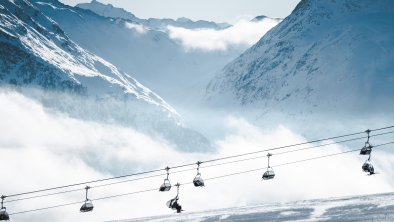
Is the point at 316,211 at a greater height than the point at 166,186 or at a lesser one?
lesser

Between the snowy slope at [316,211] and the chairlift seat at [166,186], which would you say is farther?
the chairlift seat at [166,186]

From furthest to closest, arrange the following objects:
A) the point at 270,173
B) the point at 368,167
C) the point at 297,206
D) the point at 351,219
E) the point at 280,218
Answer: the point at 270,173, the point at 368,167, the point at 297,206, the point at 280,218, the point at 351,219

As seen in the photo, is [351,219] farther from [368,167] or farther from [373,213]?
[368,167]

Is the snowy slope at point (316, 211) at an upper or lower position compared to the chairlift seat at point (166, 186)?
lower

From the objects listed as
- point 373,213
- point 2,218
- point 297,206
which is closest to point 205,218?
point 297,206

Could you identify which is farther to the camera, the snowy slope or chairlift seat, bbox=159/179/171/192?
chairlift seat, bbox=159/179/171/192

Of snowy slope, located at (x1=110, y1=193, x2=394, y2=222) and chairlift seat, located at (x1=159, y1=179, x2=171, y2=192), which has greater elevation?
chairlift seat, located at (x1=159, y1=179, x2=171, y2=192)

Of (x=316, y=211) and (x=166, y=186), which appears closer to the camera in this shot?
(x=316, y=211)

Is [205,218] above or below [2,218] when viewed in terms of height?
below
